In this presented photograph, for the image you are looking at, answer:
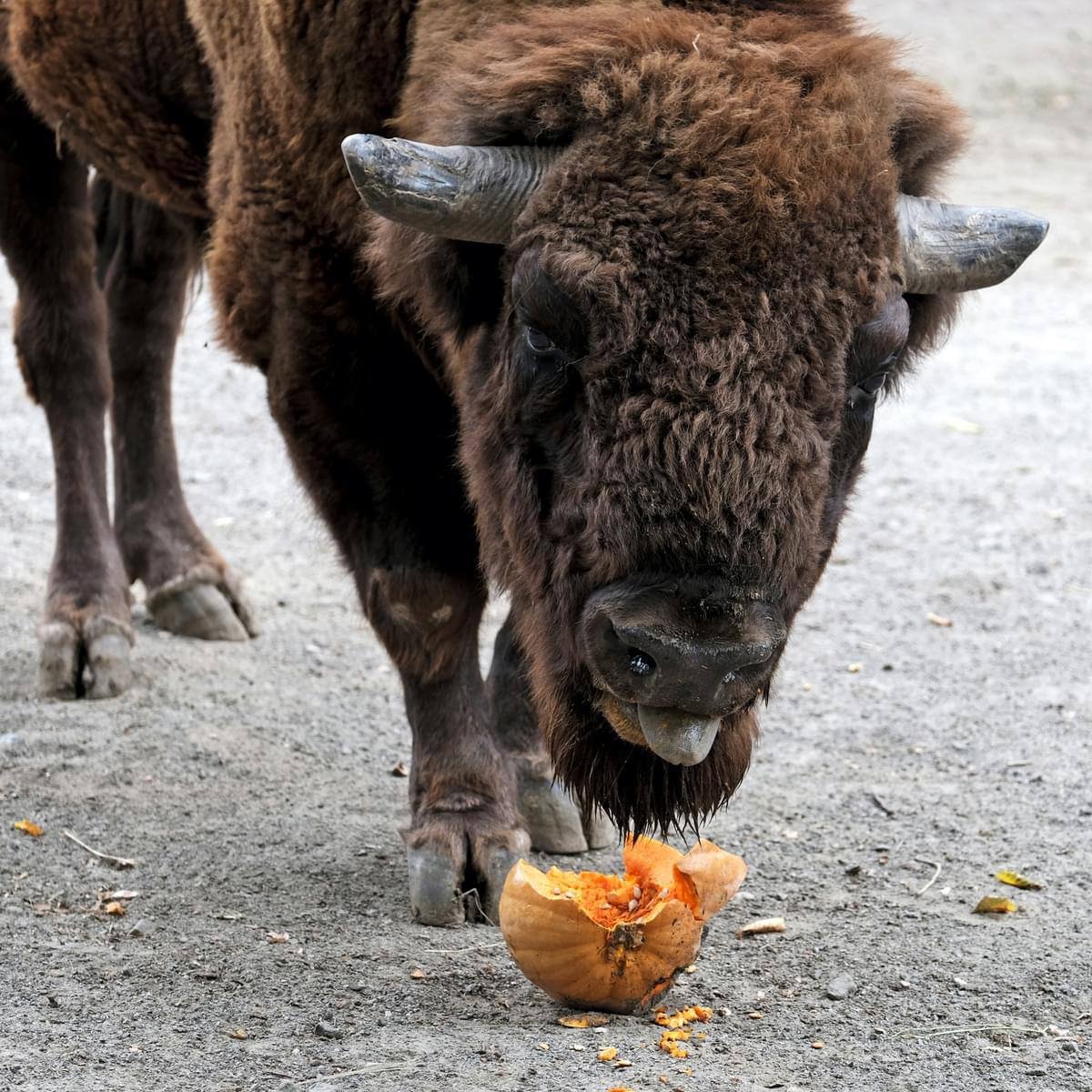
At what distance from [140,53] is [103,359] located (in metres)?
1.32

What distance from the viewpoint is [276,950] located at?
3.62 meters

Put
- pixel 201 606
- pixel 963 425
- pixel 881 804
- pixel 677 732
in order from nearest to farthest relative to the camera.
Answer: pixel 677 732, pixel 881 804, pixel 201 606, pixel 963 425

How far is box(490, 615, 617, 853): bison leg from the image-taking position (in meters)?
4.28

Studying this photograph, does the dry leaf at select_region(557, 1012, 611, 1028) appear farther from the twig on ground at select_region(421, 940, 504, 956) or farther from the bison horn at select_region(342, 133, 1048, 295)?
the bison horn at select_region(342, 133, 1048, 295)

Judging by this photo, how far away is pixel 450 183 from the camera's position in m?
3.06

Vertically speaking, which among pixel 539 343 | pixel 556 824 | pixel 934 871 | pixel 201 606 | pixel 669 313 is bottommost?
pixel 201 606

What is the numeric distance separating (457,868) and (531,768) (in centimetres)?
55

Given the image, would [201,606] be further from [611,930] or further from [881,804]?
[611,930]

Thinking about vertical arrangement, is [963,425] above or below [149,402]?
below

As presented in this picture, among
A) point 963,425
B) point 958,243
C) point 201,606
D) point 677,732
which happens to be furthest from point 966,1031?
point 963,425

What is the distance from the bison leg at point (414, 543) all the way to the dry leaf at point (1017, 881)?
1199 mm

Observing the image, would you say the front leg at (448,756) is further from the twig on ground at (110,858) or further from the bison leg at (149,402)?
the bison leg at (149,402)

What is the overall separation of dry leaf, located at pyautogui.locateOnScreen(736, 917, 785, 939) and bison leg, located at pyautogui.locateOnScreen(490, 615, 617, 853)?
1.75 ft

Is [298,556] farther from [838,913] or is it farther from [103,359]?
[838,913]
